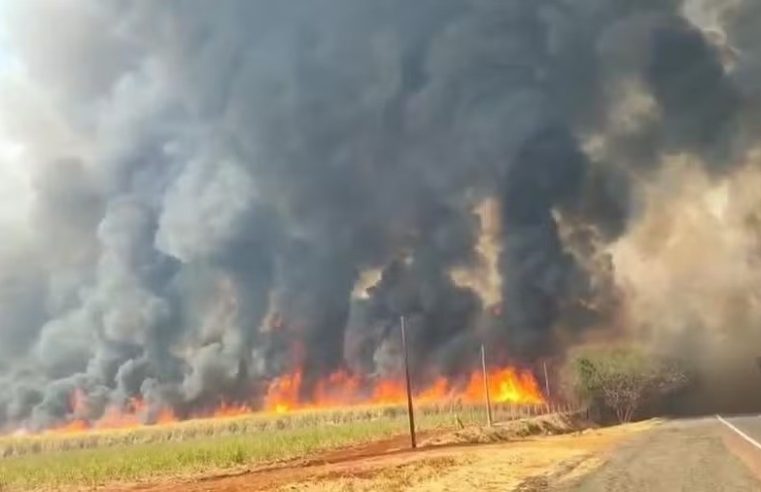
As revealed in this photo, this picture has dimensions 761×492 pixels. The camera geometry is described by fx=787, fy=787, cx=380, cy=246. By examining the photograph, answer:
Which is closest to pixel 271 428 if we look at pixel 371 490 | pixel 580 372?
pixel 580 372

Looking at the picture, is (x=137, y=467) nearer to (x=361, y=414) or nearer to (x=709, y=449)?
(x=709, y=449)

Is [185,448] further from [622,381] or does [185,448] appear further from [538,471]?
[622,381]

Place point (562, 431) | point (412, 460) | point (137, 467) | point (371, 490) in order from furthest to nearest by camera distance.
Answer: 1. point (562, 431)
2. point (137, 467)
3. point (412, 460)
4. point (371, 490)

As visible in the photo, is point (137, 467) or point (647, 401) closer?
point (137, 467)

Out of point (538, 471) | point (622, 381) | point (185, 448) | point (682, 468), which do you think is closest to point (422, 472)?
point (538, 471)

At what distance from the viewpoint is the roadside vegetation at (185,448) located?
5134 centimetres

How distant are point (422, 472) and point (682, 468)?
39.2ft

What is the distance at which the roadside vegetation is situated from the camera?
168 feet

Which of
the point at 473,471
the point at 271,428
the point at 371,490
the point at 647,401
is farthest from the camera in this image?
the point at 647,401

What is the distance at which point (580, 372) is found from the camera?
13262cm

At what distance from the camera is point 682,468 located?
32594 mm

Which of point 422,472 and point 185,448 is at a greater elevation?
point 185,448

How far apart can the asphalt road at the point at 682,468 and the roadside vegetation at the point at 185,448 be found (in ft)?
88.1

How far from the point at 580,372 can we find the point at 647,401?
38.4ft
